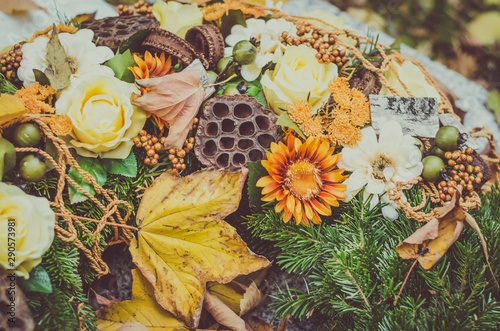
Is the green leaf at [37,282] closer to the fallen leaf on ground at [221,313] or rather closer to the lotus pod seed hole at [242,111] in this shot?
the fallen leaf on ground at [221,313]

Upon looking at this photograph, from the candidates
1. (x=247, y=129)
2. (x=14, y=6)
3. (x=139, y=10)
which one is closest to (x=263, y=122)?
(x=247, y=129)

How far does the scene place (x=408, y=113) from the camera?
1.02 m

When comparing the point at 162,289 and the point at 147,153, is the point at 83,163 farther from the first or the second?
the point at 162,289

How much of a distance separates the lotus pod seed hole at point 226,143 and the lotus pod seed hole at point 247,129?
0.12 ft

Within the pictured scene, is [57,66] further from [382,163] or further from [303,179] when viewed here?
[382,163]

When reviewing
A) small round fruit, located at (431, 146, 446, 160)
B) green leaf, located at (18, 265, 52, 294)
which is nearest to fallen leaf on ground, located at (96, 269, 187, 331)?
green leaf, located at (18, 265, 52, 294)

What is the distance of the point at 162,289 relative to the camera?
89 cm

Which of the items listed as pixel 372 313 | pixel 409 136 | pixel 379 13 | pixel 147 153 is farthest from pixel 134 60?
pixel 379 13

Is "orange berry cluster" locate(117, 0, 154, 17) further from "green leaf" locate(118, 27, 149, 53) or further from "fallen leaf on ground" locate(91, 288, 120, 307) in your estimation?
"fallen leaf on ground" locate(91, 288, 120, 307)

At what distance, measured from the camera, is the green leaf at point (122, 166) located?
94cm

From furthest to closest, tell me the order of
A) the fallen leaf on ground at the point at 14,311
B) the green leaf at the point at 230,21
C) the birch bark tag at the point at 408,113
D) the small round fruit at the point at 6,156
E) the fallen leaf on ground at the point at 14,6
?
the fallen leaf on ground at the point at 14,6
the green leaf at the point at 230,21
the birch bark tag at the point at 408,113
the small round fruit at the point at 6,156
the fallen leaf on ground at the point at 14,311

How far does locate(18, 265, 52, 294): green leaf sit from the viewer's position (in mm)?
766

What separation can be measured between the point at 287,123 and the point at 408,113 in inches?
13.6

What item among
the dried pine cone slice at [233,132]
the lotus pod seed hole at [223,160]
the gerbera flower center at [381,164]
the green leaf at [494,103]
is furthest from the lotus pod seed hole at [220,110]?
the green leaf at [494,103]
